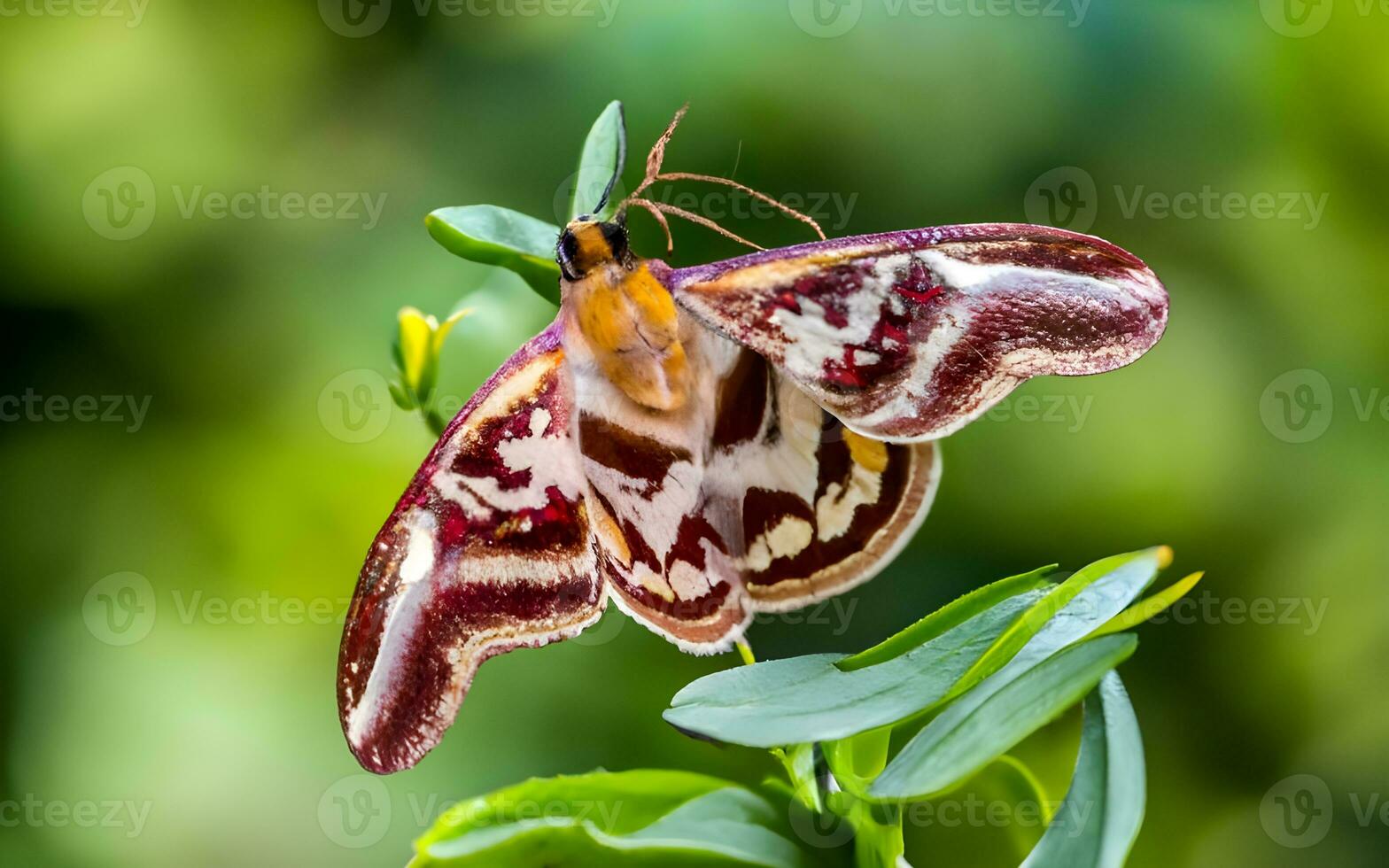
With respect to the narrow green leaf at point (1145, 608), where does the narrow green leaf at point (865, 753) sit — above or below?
below

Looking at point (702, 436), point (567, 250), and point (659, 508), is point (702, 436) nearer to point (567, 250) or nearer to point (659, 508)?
point (659, 508)

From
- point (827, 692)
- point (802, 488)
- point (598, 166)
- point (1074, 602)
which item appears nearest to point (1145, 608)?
point (1074, 602)

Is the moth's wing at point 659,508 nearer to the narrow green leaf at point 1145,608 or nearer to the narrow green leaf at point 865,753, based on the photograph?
the narrow green leaf at point 865,753

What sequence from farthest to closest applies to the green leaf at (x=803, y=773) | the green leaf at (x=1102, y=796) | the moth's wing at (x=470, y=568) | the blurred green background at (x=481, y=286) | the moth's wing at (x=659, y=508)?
the blurred green background at (x=481, y=286) < the moth's wing at (x=659, y=508) < the moth's wing at (x=470, y=568) < the green leaf at (x=803, y=773) < the green leaf at (x=1102, y=796)

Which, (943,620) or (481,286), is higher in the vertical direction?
(481,286)

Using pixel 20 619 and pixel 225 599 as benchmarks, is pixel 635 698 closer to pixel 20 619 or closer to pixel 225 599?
pixel 225 599

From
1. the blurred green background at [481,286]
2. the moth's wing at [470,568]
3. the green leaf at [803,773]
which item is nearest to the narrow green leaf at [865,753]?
the green leaf at [803,773]
